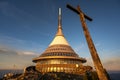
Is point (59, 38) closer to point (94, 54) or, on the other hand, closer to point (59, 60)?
point (59, 60)

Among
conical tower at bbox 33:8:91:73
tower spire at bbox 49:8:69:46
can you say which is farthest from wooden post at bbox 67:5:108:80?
tower spire at bbox 49:8:69:46

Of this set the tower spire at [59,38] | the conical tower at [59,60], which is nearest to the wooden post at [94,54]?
the conical tower at [59,60]

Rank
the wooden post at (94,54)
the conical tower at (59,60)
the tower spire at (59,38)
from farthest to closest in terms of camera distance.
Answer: the tower spire at (59,38)
the conical tower at (59,60)
the wooden post at (94,54)

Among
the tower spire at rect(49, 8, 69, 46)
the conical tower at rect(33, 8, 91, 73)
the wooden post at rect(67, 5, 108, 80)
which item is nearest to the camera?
the wooden post at rect(67, 5, 108, 80)

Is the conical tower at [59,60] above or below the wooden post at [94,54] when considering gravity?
above

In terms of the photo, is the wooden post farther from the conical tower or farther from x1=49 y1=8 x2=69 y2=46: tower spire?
x1=49 y1=8 x2=69 y2=46: tower spire

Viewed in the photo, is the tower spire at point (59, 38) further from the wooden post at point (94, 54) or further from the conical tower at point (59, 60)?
the wooden post at point (94, 54)

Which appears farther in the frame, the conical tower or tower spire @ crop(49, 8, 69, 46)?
tower spire @ crop(49, 8, 69, 46)

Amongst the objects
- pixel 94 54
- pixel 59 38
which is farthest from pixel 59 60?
pixel 94 54

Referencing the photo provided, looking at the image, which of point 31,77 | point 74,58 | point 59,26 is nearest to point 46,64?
point 74,58

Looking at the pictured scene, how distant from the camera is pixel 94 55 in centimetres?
1034

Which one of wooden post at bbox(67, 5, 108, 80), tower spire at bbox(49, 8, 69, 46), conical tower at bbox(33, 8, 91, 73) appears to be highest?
tower spire at bbox(49, 8, 69, 46)

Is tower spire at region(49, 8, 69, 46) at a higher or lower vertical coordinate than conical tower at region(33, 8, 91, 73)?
higher

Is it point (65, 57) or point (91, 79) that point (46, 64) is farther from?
point (91, 79)
